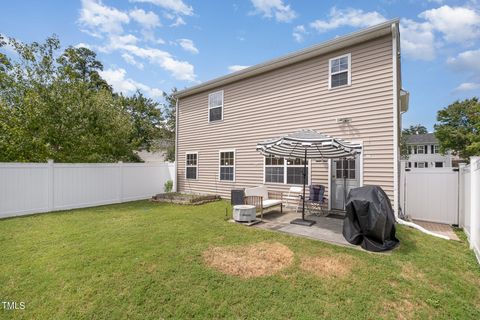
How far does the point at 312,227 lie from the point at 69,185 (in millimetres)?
8577

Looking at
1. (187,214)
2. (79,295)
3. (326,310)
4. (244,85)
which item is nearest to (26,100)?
(187,214)

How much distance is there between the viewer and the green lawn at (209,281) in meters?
2.74

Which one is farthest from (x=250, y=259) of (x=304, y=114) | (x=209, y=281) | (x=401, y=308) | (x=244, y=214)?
(x=304, y=114)

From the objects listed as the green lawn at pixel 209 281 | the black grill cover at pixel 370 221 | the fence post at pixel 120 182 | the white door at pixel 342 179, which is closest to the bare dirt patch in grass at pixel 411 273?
the green lawn at pixel 209 281

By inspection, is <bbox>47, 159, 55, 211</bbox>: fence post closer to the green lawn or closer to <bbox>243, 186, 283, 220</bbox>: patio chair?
Answer: the green lawn

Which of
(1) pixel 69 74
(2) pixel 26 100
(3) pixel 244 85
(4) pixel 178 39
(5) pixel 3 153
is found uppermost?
(4) pixel 178 39

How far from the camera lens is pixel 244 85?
32.9 feet

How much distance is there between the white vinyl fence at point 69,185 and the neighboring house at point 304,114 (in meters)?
2.28

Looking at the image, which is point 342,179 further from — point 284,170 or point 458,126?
point 458,126

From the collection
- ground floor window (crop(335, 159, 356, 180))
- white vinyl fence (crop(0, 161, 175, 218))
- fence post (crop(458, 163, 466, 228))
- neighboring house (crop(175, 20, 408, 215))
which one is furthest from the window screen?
white vinyl fence (crop(0, 161, 175, 218))

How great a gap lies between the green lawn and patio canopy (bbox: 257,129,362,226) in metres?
2.11

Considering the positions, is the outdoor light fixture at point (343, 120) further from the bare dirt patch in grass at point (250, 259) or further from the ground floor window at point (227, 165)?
the bare dirt patch in grass at point (250, 259)

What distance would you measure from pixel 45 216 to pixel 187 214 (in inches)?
174

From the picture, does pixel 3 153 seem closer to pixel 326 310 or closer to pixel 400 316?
pixel 326 310
